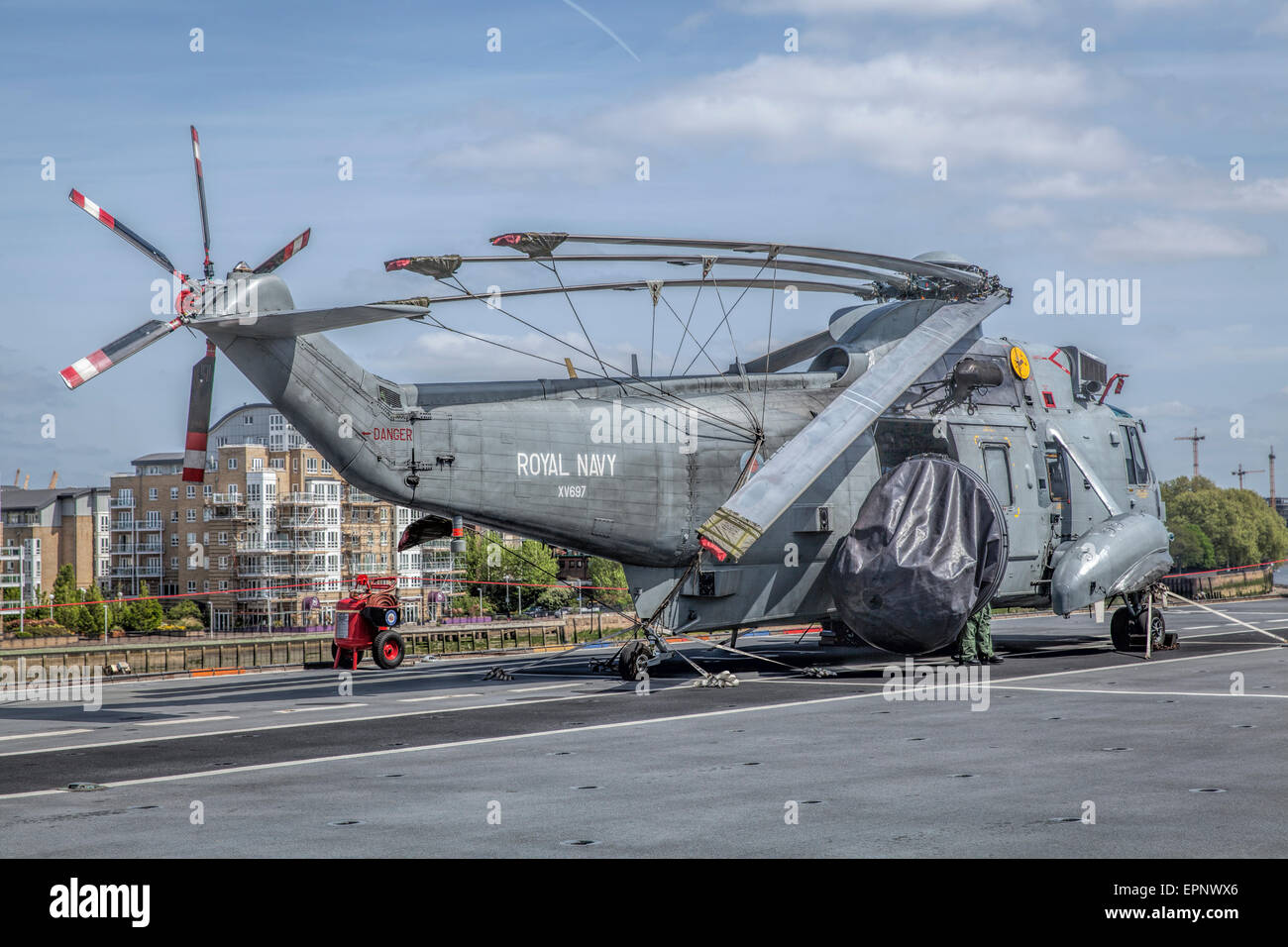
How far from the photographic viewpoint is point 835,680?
24.0m

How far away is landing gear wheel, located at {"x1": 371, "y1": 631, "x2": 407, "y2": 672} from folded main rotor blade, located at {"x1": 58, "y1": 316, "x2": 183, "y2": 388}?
38.8 ft

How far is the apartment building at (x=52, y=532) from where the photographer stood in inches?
5635

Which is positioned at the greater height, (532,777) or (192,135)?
(192,135)

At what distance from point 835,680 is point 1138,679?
5.78 m

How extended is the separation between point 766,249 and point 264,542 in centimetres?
12706

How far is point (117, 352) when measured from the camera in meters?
18.2

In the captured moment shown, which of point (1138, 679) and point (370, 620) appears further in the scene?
point (370, 620)

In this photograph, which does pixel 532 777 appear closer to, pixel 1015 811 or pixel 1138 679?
pixel 1015 811

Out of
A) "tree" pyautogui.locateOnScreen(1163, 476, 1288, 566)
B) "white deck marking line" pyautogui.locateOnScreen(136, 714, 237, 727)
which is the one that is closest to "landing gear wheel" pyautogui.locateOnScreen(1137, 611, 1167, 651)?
"white deck marking line" pyautogui.locateOnScreen(136, 714, 237, 727)

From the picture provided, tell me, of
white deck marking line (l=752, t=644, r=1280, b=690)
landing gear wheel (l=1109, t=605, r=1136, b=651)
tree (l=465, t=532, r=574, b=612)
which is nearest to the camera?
white deck marking line (l=752, t=644, r=1280, b=690)

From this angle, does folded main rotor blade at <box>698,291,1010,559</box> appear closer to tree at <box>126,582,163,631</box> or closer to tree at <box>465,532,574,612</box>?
tree at <box>465,532,574,612</box>

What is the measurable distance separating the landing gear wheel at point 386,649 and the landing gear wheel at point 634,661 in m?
7.37

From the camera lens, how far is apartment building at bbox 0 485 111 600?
143m
